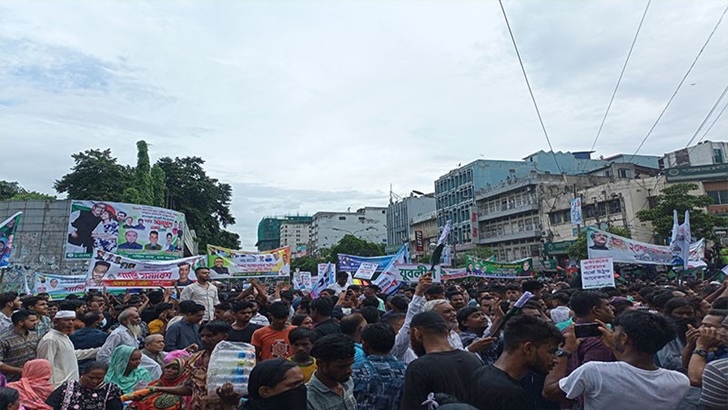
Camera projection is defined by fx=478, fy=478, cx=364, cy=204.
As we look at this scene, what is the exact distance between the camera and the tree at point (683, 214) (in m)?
27.6

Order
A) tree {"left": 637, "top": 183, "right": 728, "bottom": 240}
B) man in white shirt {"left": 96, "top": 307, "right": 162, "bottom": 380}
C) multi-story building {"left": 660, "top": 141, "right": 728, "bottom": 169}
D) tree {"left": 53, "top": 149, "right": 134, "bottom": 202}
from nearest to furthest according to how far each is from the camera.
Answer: man in white shirt {"left": 96, "top": 307, "right": 162, "bottom": 380} < tree {"left": 637, "top": 183, "right": 728, "bottom": 240} < tree {"left": 53, "top": 149, "right": 134, "bottom": 202} < multi-story building {"left": 660, "top": 141, "right": 728, "bottom": 169}

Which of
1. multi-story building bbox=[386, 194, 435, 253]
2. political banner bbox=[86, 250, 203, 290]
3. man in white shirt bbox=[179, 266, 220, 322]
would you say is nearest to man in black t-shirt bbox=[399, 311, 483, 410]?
man in white shirt bbox=[179, 266, 220, 322]

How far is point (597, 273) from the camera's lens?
35.7 ft

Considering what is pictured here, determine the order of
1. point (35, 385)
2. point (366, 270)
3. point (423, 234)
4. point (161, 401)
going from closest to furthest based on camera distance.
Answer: point (161, 401), point (35, 385), point (366, 270), point (423, 234)

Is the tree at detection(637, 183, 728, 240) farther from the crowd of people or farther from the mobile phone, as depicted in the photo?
the mobile phone

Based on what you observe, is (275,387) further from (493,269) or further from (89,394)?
(493,269)

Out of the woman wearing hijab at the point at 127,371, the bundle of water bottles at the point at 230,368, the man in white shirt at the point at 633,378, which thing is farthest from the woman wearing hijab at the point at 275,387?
the woman wearing hijab at the point at 127,371

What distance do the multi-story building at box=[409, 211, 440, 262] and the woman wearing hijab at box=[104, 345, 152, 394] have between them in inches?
2477

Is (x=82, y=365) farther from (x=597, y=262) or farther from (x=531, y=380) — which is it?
(x=597, y=262)

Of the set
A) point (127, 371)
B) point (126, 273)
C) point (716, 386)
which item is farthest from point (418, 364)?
point (126, 273)

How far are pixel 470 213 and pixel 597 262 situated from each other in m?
49.0

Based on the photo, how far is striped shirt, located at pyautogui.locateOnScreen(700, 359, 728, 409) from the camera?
2668mm

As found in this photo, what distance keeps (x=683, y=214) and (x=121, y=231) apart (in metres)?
32.2

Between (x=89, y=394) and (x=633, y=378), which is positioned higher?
(x=633, y=378)
